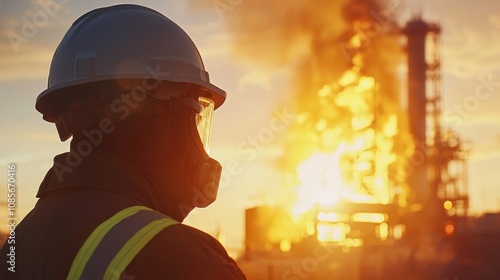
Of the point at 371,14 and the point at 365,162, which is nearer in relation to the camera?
the point at 371,14

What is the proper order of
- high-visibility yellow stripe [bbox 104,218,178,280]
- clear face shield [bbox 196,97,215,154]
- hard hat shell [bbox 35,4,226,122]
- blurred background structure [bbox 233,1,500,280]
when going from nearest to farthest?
high-visibility yellow stripe [bbox 104,218,178,280] → hard hat shell [bbox 35,4,226,122] → clear face shield [bbox 196,97,215,154] → blurred background structure [bbox 233,1,500,280]

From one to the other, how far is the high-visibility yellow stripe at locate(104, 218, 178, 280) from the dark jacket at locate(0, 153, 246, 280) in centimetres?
1

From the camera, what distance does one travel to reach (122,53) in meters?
3.19

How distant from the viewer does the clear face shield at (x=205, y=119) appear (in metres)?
3.58

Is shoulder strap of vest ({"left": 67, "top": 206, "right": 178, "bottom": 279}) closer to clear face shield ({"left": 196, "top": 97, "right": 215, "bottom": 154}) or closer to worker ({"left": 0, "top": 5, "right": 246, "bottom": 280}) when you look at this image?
worker ({"left": 0, "top": 5, "right": 246, "bottom": 280})

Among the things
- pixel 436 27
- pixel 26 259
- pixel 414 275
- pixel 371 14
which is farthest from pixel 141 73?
pixel 436 27

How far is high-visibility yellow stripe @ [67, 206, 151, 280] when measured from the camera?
246cm

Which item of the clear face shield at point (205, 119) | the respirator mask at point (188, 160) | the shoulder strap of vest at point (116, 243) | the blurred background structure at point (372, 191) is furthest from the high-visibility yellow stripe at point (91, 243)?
the blurred background structure at point (372, 191)

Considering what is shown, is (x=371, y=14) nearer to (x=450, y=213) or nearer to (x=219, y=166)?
(x=450, y=213)

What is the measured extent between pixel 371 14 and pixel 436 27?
13067 millimetres

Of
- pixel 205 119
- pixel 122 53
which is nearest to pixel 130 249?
pixel 122 53

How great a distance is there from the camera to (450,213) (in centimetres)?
5584

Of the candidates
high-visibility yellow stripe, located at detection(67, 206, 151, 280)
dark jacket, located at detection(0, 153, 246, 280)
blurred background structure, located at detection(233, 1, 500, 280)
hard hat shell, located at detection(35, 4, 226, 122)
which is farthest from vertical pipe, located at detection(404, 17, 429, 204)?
high-visibility yellow stripe, located at detection(67, 206, 151, 280)

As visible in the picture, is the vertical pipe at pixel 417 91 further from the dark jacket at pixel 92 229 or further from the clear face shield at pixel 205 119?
the dark jacket at pixel 92 229
